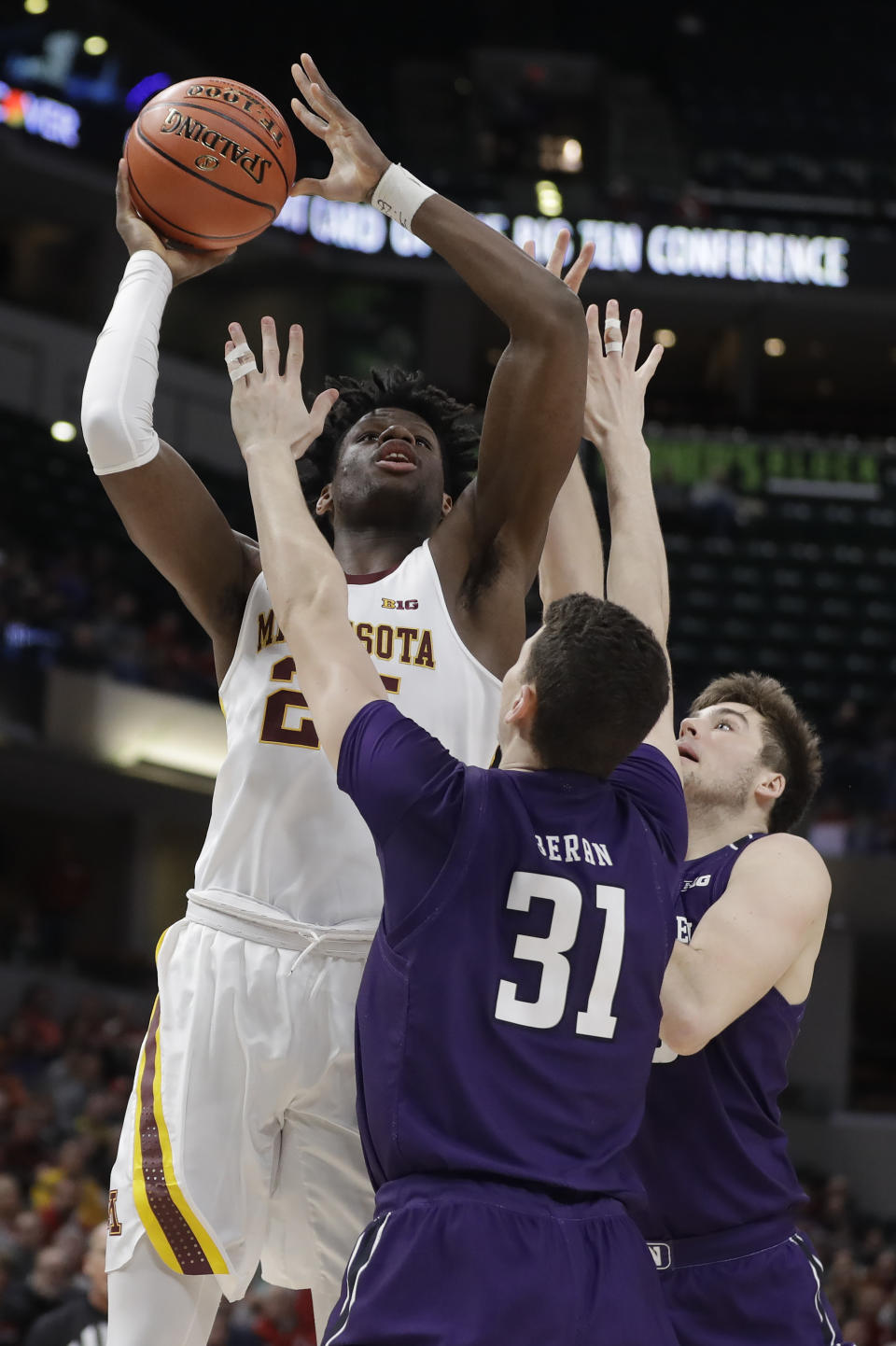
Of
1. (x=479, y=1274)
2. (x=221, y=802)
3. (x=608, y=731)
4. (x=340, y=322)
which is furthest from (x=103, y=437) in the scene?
(x=340, y=322)

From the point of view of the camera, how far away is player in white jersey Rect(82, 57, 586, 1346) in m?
2.80

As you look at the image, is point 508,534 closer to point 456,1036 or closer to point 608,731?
point 608,731

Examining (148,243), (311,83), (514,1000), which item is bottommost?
(514,1000)

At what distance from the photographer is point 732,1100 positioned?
9.61ft

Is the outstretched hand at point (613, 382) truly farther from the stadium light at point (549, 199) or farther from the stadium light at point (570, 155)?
the stadium light at point (570, 155)

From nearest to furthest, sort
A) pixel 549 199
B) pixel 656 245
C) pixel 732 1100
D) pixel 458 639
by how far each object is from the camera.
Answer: pixel 732 1100 → pixel 458 639 → pixel 656 245 → pixel 549 199

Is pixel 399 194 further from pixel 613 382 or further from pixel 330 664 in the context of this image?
pixel 330 664

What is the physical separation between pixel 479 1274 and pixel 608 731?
75 centimetres

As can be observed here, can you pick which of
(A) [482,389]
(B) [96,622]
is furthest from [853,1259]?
(A) [482,389]

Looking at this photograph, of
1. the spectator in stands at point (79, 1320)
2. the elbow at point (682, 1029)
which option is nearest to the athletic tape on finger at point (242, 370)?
the elbow at point (682, 1029)

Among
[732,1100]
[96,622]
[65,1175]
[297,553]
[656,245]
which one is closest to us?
[297,553]

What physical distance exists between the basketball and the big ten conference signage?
696 inches

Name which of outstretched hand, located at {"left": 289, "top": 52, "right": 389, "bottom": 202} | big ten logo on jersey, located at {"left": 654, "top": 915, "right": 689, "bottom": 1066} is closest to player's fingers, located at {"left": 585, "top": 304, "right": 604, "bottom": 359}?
outstretched hand, located at {"left": 289, "top": 52, "right": 389, "bottom": 202}

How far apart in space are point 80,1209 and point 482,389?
15036 millimetres
